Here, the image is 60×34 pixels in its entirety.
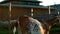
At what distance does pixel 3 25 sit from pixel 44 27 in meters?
6.17

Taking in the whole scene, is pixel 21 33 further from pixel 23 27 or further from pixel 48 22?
pixel 48 22

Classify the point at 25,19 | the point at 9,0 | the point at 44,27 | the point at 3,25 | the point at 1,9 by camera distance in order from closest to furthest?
the point at 44,27 → the point at 25,19 → the point at 9,0 → the point at 3,25 → the point at 1,9

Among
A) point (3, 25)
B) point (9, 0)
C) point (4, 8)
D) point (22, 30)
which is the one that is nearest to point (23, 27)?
point (22, 30)

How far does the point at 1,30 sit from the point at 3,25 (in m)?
0.53

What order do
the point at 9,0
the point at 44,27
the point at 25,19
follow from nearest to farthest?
1. the point at 44,27
2. the point at 25,19
3. the point at 9,0

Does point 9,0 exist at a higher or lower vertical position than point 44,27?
higher

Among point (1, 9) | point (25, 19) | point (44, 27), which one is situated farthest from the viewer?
point (1, 9)

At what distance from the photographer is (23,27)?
4.76 m

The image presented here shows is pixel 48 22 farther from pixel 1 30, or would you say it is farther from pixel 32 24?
pixel 1 30

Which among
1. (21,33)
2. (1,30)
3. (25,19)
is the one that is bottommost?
(1,30)

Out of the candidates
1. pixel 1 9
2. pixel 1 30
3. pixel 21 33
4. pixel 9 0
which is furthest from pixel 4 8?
pixel 21 33

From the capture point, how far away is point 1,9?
1647cm

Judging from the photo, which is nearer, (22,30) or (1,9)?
(22,30)

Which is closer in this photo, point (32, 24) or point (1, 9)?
point (32, 24)
